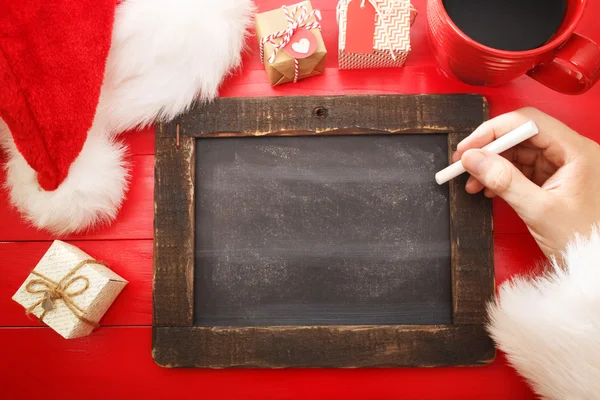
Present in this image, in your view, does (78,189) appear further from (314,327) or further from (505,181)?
(505,181)

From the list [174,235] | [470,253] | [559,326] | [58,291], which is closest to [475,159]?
[470,253]

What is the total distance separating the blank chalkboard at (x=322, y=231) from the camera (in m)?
0.85

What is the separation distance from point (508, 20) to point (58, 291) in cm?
93

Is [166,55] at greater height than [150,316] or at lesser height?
greater

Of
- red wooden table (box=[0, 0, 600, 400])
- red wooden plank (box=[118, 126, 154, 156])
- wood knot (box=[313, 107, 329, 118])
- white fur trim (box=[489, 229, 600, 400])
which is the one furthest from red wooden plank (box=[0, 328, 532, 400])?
wood knot (box=[313, 107, 329, 118])

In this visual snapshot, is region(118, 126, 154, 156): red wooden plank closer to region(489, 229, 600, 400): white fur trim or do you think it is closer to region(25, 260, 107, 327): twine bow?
region(25, 260, 107, 327): twine bow

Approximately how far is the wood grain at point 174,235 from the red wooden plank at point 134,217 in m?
0.05

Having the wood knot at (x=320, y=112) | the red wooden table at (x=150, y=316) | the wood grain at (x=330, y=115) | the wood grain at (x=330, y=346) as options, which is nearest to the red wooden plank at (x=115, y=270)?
the red wooden table at (x=150, y=316)

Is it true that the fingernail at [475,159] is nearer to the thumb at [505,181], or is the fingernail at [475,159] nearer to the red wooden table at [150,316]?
the thumb at [505,181]

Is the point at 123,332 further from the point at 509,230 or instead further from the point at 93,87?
the point at 509,230

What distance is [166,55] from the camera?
2.79 feet

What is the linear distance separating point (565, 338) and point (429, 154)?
0.38 meters

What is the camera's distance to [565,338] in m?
0.71

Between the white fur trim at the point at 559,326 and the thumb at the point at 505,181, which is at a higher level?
the thumb at the point at 505,181
